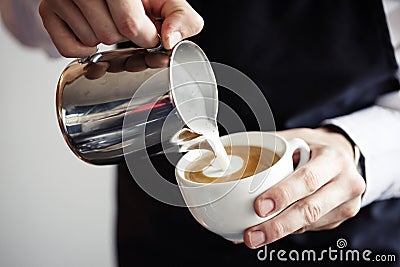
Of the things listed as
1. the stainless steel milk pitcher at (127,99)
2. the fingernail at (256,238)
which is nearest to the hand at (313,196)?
the fingernail at (256,238)

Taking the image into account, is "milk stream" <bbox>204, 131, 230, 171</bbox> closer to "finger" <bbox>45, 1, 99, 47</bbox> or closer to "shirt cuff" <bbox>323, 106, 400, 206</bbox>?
A: "finger" <bbox>45, 1, 99, 47</bbox>

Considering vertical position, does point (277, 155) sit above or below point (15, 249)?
above

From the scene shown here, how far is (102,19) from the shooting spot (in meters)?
0.61

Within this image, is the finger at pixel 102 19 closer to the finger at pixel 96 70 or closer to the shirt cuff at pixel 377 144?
the finger at pixel 96 70

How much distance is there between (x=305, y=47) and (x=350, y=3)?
91 millimetres

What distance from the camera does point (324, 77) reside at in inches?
37.1

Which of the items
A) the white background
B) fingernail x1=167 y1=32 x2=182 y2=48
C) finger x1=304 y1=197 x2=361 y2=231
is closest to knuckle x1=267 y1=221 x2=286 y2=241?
finger x1=304 y1=197 x2=361 y2=231

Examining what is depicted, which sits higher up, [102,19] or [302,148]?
[102,19]

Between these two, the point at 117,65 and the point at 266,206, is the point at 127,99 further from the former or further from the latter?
the point at 266,206

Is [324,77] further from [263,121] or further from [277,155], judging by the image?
[277,155]

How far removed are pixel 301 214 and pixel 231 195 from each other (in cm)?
11

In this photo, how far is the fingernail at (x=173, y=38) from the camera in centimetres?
59

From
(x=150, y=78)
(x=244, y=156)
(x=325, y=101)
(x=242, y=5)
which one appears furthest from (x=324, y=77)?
(x=150, y=78)

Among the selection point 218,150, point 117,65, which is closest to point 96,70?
point 117,65
